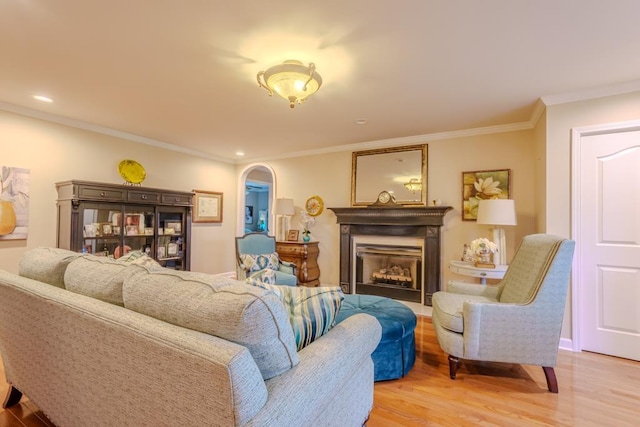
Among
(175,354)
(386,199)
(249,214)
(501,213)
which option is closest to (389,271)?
(386,199)

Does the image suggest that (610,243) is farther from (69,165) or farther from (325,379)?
(69,165)

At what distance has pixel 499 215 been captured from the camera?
313 cm

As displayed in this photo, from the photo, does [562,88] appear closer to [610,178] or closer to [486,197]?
[610,178]

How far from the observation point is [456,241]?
3.89 meters

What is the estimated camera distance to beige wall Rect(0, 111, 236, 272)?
3.22 m

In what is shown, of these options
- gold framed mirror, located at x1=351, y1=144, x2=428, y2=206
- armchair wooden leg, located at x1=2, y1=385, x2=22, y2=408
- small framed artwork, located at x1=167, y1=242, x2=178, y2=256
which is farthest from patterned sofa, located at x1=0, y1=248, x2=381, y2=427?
gold framed mirror, located at x1=351, y1=144, x2=428, y2=206

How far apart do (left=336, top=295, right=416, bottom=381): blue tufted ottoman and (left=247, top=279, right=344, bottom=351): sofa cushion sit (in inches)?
32.3

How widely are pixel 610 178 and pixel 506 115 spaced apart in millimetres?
1135

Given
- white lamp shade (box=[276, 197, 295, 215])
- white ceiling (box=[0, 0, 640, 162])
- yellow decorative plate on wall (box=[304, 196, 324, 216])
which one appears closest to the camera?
white ceiling (box=[0, 0, 640, 162])

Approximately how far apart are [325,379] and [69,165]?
165 inches

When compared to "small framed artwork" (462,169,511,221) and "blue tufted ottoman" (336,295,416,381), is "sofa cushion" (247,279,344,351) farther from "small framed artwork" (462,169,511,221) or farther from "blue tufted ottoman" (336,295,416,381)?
"small framed artwork" (462,169,511,221)

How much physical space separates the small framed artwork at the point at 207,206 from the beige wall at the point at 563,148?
4.78m

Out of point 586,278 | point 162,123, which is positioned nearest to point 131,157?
point 162,123

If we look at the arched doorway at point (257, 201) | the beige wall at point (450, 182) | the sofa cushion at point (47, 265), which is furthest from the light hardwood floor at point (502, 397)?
the arched doorway at point (257, 201)
